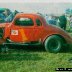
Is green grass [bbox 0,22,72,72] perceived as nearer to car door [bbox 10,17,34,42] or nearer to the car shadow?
the car shadow

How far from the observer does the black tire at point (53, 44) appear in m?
10.0

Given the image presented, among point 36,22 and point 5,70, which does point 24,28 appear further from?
point 5,70

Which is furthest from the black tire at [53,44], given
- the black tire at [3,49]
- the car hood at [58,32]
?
the black tire at [3,49]

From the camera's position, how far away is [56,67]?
313 inches

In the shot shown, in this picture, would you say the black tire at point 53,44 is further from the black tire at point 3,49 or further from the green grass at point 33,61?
the black tire at point 3,49

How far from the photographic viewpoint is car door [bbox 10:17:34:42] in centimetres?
1008

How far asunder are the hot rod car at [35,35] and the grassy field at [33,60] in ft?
1.14

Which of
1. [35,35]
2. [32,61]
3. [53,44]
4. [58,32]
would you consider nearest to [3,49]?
[35,35]

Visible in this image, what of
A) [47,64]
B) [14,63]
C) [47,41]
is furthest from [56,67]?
[47,41]

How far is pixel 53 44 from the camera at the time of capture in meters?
10.2

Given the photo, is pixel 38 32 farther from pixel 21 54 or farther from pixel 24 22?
pixel 21 54

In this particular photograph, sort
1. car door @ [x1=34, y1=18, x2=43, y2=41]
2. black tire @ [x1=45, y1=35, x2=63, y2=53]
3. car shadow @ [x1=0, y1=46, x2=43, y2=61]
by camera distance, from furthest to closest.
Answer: car door @ [x1=34, y1=18, x2=43, y2=41]
black tire @ [x1=45, y1=35, x2=63, y2=53]
car shadow @ [x1=0, y1=46, x2=43, y2=61]

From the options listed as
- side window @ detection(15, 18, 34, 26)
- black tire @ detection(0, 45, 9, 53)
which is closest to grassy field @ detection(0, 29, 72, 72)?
black tire @ detection(0, 45, 9, 53)

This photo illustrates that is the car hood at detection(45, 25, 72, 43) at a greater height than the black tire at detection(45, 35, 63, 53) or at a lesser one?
greater
